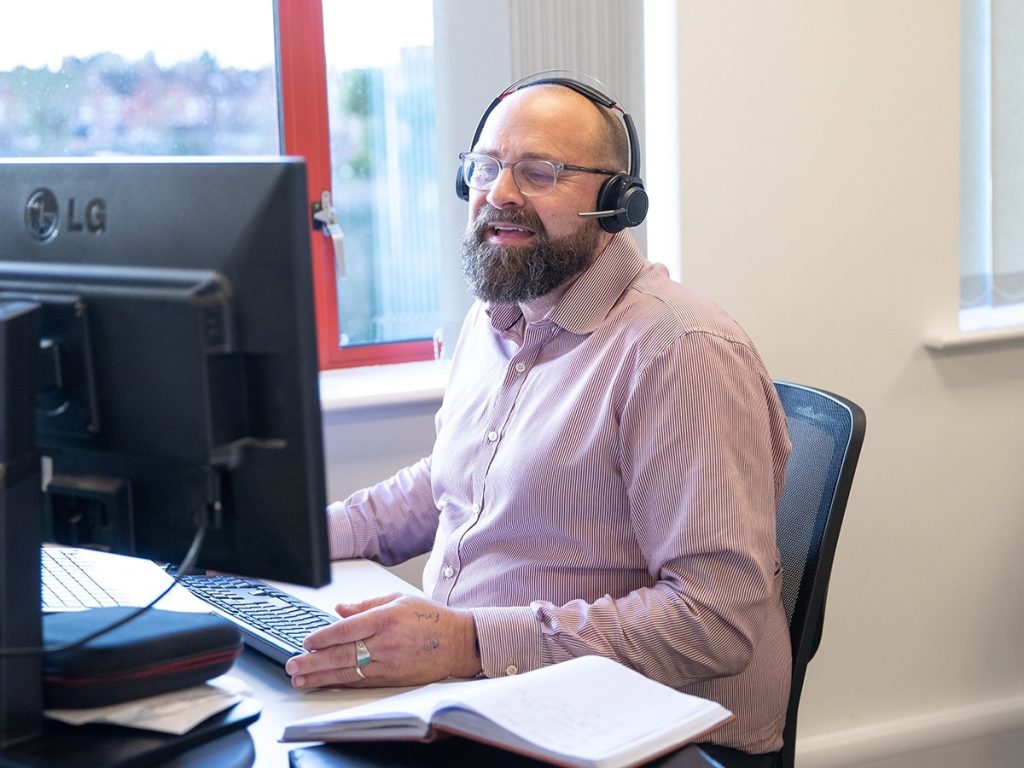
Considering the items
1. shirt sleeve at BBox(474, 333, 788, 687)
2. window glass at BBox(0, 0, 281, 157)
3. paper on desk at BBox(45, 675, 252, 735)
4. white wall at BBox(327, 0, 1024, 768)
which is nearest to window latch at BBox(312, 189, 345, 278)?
window glass at BBox(0, 0, 281, 157)

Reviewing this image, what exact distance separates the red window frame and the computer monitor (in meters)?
1.35

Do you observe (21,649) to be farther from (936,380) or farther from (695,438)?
(936,380)

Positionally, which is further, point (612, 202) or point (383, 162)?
point (383, 162)

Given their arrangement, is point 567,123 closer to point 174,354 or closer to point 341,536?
point 341,536

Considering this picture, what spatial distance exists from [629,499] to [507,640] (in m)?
0.24

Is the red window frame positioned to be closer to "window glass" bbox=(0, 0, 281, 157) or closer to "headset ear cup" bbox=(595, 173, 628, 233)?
"window glass" bbox=(0, 0, 281, 157)

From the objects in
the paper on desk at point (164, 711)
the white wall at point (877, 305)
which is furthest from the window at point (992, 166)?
the paper on desk at point (164, 711)

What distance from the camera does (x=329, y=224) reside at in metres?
2.45

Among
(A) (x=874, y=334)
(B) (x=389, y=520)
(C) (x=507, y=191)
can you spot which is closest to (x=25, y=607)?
(B) (x=389, y=520)

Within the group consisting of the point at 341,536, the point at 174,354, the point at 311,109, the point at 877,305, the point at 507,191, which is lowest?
the point at 341,536

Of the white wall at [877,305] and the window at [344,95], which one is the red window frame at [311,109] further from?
the white wall at [877,305]

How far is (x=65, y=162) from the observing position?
1023 mm

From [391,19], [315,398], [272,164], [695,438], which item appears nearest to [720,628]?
[695,438]

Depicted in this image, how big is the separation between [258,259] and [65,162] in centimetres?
23
